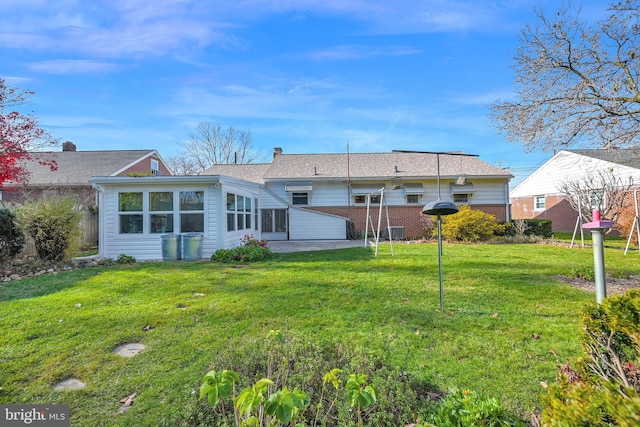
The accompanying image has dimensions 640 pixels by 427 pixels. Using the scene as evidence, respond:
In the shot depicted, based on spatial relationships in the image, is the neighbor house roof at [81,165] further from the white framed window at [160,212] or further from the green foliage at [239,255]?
the green foliage at [239,255]

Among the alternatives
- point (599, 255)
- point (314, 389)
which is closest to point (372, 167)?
point (599, 255)

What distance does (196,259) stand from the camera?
9.59 metres

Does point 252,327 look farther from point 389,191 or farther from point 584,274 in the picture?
point 389,191

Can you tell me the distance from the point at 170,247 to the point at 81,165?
15.4 metres

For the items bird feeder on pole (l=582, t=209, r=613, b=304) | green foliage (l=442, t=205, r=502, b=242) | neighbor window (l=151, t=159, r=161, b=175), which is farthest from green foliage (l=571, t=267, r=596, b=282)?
neighbor window (l=151, t=159, r=161, b=175)

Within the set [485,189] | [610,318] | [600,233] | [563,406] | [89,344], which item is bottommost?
[89,344]

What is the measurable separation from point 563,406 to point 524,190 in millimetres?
28793

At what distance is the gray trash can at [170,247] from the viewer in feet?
31.3

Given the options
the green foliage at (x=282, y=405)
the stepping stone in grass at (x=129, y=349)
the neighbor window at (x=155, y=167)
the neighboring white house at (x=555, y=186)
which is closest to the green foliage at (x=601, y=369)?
the green foliage at (x=282, y=405)

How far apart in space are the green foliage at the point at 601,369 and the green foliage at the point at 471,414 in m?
0.37

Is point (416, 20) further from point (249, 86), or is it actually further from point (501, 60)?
point (249, 86)

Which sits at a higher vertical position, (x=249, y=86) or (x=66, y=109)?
(x=249, y=86)

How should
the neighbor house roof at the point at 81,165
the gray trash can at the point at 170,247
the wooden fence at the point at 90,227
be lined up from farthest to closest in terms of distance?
the neighbor house roof at the point at 81,165 → the wooden fence at the point at 90,227 → the gray trash can at the point at 170,247

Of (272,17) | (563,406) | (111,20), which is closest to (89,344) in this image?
(563,406)
